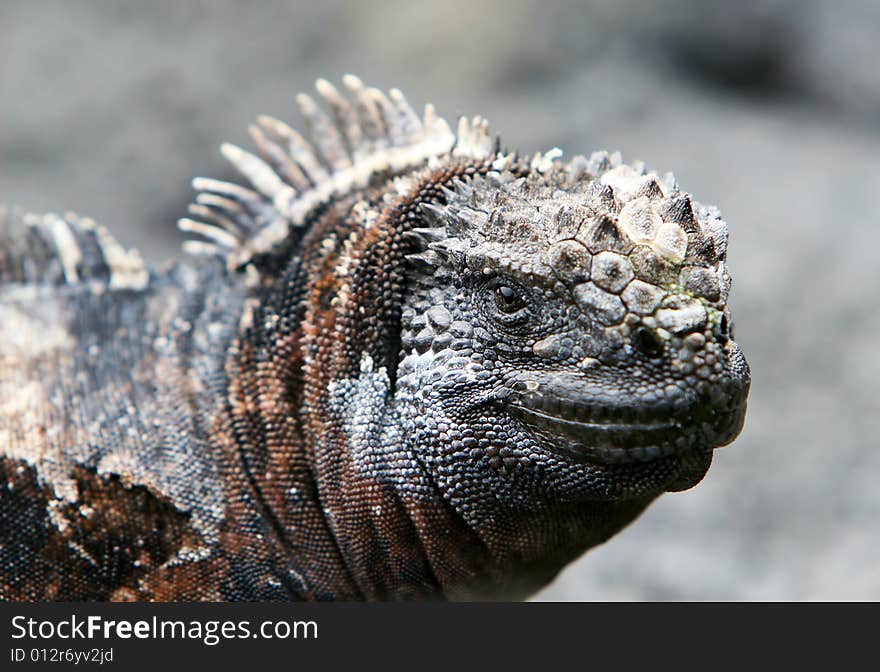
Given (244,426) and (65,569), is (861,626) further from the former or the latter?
(65,569)

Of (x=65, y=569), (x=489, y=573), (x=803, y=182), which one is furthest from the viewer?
(x=803, y=182)

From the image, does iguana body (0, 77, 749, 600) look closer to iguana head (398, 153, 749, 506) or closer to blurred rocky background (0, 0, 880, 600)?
iguana head (398, 153, 749, 506)

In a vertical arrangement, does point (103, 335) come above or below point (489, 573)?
above

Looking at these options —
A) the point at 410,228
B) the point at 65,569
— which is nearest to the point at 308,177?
the point at 410,228

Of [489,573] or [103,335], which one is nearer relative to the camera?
[489,573]

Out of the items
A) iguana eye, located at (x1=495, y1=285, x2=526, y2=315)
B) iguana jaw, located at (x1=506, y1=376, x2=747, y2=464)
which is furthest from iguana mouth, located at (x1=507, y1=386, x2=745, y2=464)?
iguana eye, located at (x1=495, y1=285, x2=526, y2=315)

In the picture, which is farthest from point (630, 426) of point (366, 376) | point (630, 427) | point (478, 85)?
point (478, 85)

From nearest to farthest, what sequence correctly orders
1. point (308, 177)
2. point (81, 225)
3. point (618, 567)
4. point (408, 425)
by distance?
point (408, 425)
point (308, 177)
point (81, 225)
point (618, 567)
